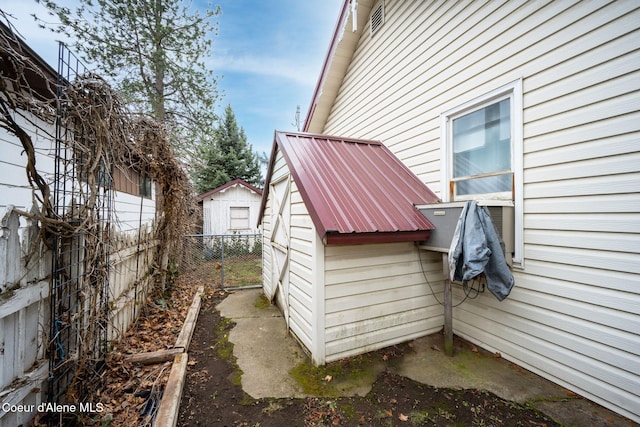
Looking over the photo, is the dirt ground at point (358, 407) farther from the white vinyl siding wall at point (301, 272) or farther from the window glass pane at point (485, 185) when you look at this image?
the window glass pane at point (485, 185)

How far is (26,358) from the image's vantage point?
194 centimetres

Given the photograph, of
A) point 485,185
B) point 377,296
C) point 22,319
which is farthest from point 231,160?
point 22,319

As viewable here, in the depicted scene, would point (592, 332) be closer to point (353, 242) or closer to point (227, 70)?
point (353, 242)

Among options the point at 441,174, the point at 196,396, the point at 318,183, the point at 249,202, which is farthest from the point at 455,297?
the point at 249,202

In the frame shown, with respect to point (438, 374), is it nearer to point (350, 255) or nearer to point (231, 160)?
point (350, 255)

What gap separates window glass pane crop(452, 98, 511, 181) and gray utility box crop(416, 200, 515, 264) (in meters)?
0.49

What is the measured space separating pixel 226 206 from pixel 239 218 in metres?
0.95

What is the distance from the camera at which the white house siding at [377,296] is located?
334cm

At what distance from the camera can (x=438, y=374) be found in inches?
123

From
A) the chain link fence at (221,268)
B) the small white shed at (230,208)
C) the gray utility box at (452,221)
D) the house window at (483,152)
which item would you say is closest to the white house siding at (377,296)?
the gray utility box at (452,221)

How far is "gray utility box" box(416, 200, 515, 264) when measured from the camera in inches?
126

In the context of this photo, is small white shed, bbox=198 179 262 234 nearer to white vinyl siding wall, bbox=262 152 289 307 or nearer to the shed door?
white vinyl siding wall, bbox=262 152 289 307

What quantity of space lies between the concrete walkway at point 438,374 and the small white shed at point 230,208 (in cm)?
1002

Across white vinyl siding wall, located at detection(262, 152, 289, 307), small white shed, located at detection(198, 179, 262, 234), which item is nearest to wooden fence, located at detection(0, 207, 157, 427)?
white vinyl siding wall, located at detection(262, 152, 289, 307)
